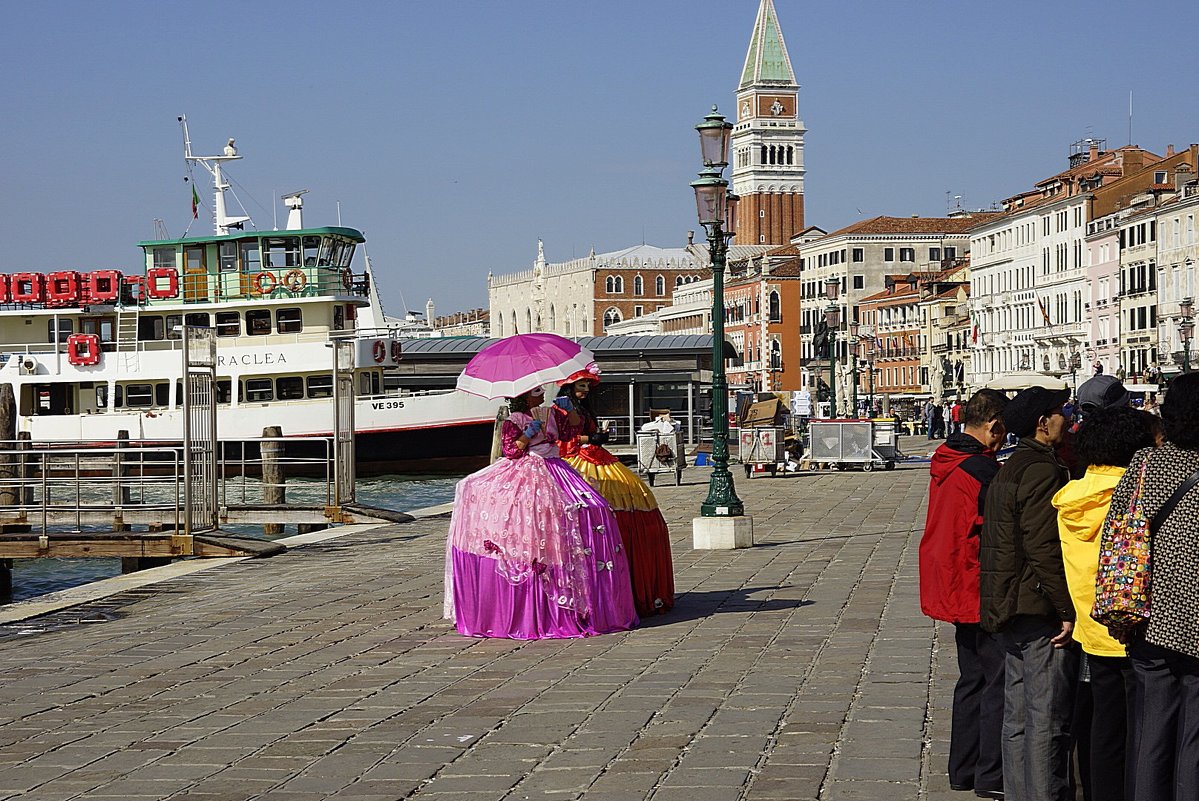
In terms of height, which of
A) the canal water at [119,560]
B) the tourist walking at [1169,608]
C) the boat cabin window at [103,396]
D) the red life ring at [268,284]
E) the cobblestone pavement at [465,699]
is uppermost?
the red life ring at [268,284]

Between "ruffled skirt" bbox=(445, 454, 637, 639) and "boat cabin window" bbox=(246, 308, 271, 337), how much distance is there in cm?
3396

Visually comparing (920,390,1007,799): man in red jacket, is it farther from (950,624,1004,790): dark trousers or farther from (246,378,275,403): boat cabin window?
(246,378,275,403): boat cabin window

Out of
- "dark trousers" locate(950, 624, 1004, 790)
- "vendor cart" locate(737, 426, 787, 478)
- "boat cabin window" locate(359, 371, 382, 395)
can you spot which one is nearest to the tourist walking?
"dark trousers" locate(950, 624, 1004, 790)

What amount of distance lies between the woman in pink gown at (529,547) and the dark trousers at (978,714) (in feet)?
12.7

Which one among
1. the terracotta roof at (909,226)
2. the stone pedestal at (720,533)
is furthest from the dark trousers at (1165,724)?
the terracotta roof at (909,226)

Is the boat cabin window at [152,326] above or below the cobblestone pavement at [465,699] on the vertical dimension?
above

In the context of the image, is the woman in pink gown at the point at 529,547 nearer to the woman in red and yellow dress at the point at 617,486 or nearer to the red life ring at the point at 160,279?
the woman in red and yellow dress at the point at 617,486

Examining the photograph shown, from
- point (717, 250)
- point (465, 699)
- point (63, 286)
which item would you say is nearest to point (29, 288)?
point (63, 286)

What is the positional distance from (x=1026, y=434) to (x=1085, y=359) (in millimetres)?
77668

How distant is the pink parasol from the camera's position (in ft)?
32.7

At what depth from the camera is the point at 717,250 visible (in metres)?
16.5

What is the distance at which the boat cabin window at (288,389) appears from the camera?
4347 cm

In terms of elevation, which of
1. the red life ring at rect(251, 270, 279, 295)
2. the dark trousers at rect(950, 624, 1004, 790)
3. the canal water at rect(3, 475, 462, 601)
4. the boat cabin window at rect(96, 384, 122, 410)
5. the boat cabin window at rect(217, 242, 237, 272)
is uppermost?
the boat cabin window at rect(217, 242, 237, 272)

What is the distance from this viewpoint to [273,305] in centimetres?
4256
